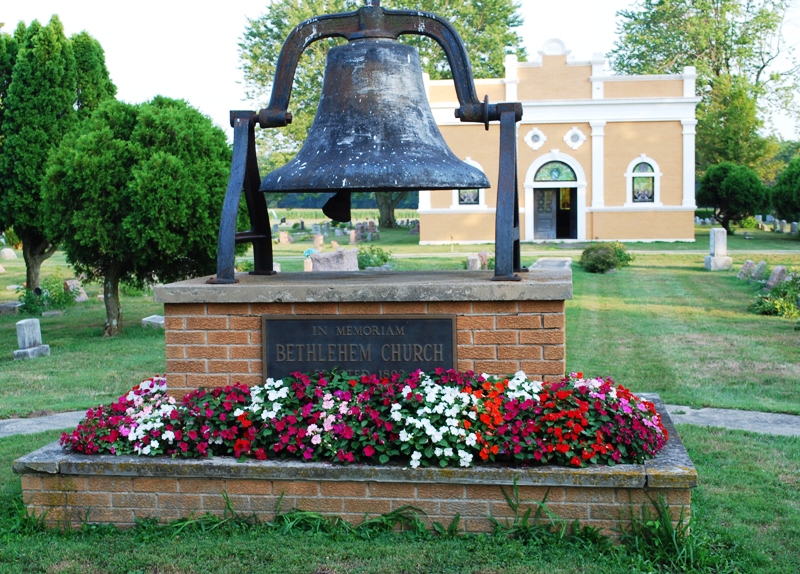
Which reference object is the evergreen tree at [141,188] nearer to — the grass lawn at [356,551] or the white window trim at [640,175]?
the grass lawn at [356,551]

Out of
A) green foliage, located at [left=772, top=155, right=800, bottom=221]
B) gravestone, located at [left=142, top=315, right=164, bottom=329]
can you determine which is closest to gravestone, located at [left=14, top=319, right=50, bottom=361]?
gravestone, located at [left=142, top=315, right=164, bottom=329]

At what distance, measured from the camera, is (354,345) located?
4.75 meters

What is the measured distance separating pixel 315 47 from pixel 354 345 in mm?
37166

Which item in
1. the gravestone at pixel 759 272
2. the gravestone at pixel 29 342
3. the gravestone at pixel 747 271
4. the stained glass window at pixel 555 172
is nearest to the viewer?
the gravestone at pixel 29 342

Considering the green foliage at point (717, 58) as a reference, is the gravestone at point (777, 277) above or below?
below

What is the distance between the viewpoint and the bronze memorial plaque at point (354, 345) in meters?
4.66

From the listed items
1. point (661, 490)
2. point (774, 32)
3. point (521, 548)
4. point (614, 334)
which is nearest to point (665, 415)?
point (661, 490)

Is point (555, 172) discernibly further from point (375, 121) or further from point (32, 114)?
point (375, 121)

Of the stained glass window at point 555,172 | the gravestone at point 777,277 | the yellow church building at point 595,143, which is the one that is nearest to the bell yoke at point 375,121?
the gravestone at point 777,277

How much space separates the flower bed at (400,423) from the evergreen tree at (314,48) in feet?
119

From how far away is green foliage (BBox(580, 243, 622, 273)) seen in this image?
20766mm

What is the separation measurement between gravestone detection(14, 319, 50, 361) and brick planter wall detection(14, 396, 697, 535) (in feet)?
23.8

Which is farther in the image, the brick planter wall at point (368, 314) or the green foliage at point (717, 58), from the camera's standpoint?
the green foliage at point (717, 58)

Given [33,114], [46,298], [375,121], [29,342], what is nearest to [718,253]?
[46,298]
